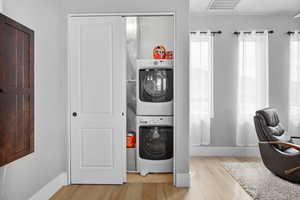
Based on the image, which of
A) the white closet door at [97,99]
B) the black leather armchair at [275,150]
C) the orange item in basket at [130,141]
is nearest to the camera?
the black leather armchair at [275,150]

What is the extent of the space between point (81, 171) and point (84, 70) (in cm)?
132

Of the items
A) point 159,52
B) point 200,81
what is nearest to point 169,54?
point 159,52

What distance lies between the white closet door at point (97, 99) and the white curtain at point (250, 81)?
248cm

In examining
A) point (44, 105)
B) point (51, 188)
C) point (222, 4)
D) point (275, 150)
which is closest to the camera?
point (44, 105)

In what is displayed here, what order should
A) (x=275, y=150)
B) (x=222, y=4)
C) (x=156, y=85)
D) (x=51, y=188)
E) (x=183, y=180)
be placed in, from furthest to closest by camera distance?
(x=222, y=4) → (x=156, y=85) → (x=275, y=150) → (x=183, y=180) → (x=51, y=188)

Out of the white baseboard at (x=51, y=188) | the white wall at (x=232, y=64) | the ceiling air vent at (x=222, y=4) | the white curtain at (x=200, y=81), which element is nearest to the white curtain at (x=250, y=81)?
the white wall at (x=232, y=64)

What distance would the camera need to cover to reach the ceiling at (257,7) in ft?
14.3

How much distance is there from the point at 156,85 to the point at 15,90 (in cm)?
215

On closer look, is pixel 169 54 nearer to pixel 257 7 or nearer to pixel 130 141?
pixel 130 141

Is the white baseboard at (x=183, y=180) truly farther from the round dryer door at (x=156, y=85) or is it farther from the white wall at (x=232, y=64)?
the white wall at (x=232, y=64)

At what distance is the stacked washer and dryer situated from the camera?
397 cm

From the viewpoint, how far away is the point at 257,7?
182 inches

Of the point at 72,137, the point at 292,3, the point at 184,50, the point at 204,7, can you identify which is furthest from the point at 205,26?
the point at 72,137

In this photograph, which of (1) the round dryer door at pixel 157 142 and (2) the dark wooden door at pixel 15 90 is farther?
(1) the round dryer door at pixel 157 142
